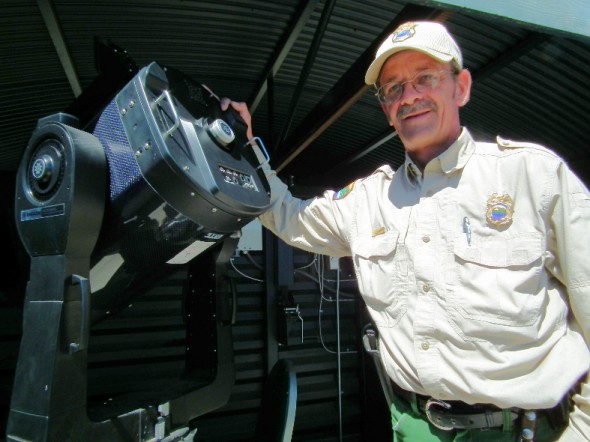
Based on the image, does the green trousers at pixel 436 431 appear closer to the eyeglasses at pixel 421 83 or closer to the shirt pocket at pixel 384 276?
the shirt pocket at pixel 384 276

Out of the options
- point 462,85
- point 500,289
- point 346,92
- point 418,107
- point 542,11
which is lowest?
point 500,289

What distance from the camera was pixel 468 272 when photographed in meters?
1.33

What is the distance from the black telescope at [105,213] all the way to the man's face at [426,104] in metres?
0.63

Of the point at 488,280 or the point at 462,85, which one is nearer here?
the point at 488,280

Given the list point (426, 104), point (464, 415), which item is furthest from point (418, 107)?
point (464, 415)

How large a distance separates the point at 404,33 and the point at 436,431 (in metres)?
1.41

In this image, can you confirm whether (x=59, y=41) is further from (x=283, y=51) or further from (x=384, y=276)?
(x=384, y=276)

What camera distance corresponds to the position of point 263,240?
13.3 feet

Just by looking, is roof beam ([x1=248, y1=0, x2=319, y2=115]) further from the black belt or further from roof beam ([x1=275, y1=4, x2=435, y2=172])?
the black belt

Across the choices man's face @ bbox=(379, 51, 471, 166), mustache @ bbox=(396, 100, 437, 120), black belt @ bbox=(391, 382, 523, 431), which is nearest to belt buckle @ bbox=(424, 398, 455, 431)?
black belt @ bbox=(391, 382, 523, 431)

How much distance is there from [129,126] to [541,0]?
4.76 ft

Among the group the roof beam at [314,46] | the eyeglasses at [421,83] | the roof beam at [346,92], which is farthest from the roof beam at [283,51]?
the eyeglasses at [421,83]

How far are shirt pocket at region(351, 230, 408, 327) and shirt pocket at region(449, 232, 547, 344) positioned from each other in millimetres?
201

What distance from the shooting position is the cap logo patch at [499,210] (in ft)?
4.36
